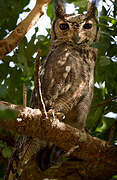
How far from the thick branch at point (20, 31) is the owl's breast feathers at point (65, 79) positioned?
0.58 metres

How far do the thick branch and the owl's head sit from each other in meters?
0.77

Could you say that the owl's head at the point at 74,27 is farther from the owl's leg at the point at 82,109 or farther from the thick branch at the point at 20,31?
the thick branch at the point at 20,31

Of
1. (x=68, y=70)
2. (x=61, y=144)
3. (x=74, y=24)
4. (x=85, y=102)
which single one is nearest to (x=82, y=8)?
(x=74, y=24)

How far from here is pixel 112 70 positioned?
234 cm

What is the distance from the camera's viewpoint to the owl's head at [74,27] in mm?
3008

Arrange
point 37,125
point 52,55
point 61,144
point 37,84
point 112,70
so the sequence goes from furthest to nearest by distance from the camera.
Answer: point 52,55 < point 112,70 < point 61,144 < point 37,125 < point 37,84

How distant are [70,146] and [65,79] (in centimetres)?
65

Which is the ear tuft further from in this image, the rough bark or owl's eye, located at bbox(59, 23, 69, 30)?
the rough bark

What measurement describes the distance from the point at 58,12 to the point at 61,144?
154 cm

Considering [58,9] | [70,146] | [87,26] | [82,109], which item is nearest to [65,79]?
[82,109]

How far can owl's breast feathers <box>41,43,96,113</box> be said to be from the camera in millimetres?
2535

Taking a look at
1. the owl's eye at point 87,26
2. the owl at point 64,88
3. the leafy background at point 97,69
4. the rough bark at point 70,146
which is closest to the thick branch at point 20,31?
the leafy background at point 97,69

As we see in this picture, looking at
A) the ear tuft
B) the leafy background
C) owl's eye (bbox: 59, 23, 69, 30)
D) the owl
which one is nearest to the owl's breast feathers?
the owl

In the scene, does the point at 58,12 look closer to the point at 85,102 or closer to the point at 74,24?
the point at 74,24
